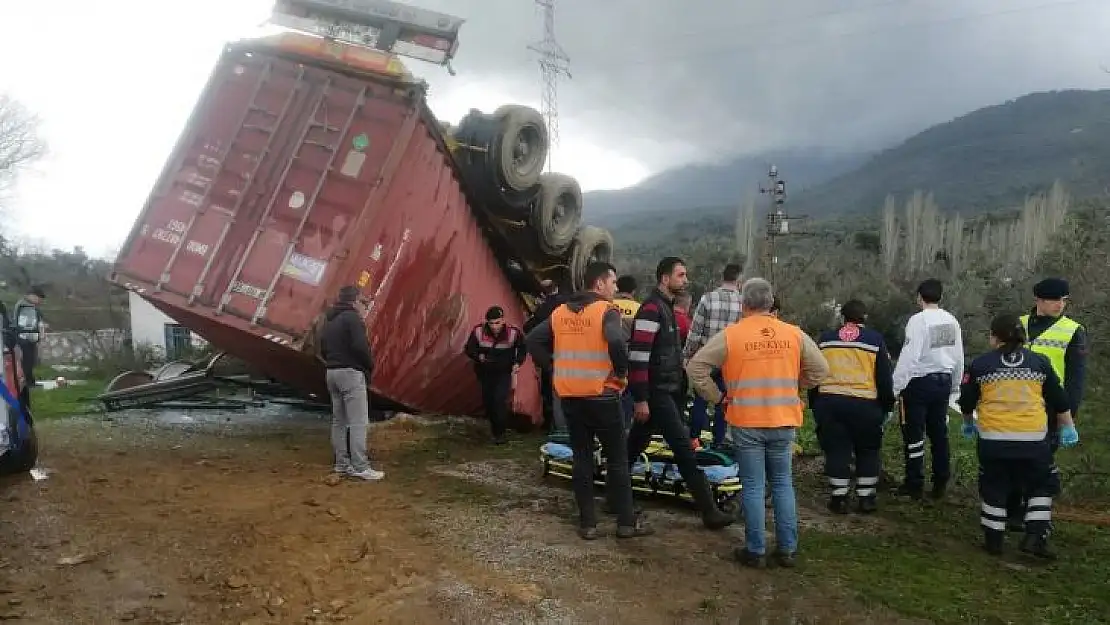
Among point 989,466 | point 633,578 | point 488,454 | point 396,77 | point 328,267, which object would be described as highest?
point 396,77

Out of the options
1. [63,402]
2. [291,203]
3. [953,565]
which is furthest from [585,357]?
[63,402]

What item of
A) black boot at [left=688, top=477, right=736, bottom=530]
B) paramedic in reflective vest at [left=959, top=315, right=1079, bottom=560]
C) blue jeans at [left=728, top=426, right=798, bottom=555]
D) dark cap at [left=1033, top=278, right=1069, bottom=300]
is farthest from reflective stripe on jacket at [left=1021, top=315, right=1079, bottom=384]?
black boot at [left=688, top=477, right=736, bottom=530]

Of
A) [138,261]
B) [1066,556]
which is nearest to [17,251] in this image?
[138,261]

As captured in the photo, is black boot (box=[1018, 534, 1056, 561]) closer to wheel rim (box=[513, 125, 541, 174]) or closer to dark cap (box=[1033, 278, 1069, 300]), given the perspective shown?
dark cap (box=[1033, 278, 1069, 300])

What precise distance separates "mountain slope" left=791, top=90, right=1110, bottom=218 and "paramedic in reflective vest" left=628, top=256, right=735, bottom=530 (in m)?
101

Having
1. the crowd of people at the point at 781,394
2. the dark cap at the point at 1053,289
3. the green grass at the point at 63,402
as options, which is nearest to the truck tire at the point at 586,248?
the crowd of people at the point at 781,394

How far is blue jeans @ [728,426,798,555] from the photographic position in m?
4.15

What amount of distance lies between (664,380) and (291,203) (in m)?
3.43

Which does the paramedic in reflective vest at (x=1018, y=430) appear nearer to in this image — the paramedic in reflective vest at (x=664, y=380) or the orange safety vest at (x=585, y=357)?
the paramedic in reflective vest at (x=664, y=380)

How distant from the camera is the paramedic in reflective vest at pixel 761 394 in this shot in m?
4.11

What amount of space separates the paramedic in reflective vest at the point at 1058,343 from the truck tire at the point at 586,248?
447 centimetres

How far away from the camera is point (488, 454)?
6836mm

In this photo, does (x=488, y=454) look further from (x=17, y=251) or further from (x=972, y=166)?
(x=972, y=166)

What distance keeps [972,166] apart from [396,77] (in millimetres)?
174800
